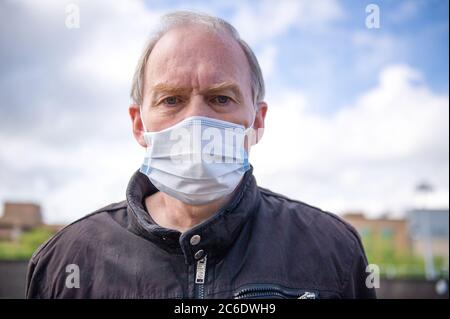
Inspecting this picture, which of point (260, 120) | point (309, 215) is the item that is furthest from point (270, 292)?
point (260, 120)

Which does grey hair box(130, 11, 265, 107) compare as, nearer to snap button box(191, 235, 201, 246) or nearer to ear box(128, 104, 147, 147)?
ear box(128, 104, 147, 147)

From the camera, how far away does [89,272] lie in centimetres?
158

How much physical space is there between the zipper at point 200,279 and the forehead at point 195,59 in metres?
0.60

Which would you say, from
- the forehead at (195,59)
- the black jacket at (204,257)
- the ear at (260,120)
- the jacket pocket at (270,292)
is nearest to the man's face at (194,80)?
the forehead at (195,59)

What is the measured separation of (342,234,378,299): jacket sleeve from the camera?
5.40ft

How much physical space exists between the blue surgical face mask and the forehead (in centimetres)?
15

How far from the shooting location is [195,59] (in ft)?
5.29

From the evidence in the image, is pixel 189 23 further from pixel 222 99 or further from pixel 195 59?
pixel 222 99

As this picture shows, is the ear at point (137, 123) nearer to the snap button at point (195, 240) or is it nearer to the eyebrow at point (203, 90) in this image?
the eyebrow at point (203, 90)

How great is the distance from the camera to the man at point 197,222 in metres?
1.54

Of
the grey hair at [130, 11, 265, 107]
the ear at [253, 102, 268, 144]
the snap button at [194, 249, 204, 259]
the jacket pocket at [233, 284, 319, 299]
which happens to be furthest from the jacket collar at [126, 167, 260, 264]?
the grey hair at [130, 11, 265, 107]

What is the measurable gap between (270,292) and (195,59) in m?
0.83

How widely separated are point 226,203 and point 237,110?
1.09 ft

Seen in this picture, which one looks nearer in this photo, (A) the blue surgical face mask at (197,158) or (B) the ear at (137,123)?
(A) the blue surgical face mask at (197,158)
